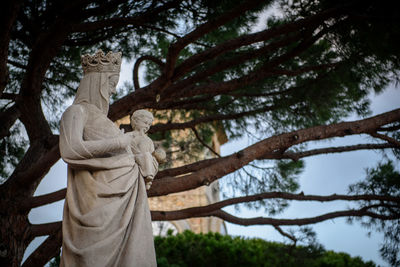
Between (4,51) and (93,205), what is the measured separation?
7.40ft

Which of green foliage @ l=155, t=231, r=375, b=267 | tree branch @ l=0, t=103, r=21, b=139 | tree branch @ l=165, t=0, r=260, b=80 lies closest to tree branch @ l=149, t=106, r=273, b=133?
tree branch @ l=165, t=0, r=260, b=80

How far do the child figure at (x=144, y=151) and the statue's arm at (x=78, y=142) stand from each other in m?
A: 0.18

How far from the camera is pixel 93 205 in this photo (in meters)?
2.01

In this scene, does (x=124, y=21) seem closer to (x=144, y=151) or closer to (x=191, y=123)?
(x=191, y=123)

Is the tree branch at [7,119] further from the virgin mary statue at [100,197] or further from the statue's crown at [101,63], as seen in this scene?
the virgin mary statue at [100,197]

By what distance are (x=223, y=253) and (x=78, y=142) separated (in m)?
5.74

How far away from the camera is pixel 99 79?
234cm

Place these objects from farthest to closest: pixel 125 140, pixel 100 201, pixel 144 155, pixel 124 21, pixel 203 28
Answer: pixel 124 21, pixel 203 28, pixel 144 155, pixel 125 140, pixel 100 201

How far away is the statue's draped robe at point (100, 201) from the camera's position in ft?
6.34

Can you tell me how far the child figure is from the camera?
7.47 ft

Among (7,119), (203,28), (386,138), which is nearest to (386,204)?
(386,138)

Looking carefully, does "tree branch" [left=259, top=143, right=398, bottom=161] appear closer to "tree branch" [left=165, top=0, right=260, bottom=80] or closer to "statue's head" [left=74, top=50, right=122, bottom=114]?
"tree branch" [left=165, top=0, right=260, bottom=80]

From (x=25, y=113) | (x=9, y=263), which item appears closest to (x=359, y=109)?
(x=25, y=113)

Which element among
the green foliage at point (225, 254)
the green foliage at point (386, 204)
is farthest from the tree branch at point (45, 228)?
the green foliage at point (386, 204)
